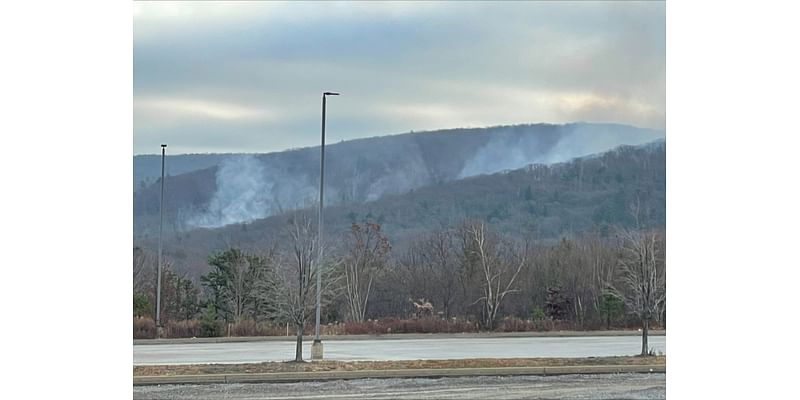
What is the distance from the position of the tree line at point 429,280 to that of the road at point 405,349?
0.13 metres

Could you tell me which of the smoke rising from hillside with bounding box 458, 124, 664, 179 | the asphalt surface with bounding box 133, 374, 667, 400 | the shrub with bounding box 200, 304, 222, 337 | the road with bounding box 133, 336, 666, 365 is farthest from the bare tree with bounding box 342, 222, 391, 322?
the smoke rising from hillside with bounding box 458, 124, 664, 179

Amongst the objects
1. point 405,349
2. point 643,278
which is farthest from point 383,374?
point 643,278

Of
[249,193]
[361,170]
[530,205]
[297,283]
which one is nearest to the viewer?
[297,283]

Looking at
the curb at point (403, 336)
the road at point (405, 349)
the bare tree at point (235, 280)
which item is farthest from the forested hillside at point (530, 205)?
the road at point (405, 349)

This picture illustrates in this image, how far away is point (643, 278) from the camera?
781cm

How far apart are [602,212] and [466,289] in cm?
133

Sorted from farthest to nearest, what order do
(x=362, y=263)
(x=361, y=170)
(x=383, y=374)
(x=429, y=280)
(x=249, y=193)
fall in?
(x=361, y=170), (x=249, y=193), (x=429, y=280), (x=362, y=263), (x=383, y=374)

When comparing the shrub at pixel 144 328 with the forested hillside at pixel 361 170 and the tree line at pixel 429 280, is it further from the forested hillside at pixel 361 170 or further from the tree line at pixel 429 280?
the forested hillside at pixel 361 170

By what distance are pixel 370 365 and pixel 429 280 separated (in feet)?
2.65

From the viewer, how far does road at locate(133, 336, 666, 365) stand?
677cm

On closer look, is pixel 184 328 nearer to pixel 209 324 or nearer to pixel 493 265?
pixel 209 324
